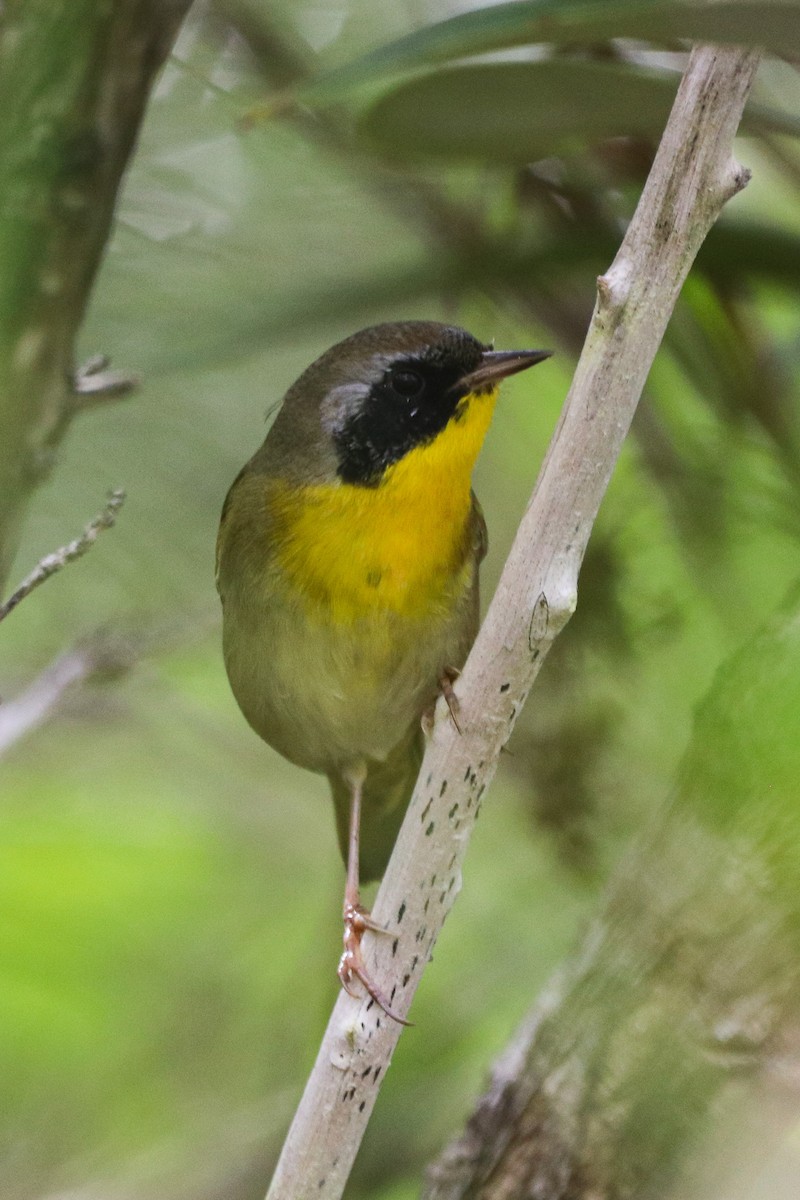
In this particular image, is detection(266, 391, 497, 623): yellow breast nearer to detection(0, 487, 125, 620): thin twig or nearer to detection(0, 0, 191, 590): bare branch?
detection(0, 0, 191, 590): bare branch

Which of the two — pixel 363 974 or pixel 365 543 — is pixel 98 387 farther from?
pixel 363 974

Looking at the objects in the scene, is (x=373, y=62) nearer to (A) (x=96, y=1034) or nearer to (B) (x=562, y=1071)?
(B) (x=562, y=1071)

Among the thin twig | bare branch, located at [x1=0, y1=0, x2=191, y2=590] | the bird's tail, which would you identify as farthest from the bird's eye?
the thin twig

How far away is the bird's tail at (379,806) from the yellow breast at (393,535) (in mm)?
512

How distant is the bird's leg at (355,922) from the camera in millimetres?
1856

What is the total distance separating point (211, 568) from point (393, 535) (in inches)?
61.5

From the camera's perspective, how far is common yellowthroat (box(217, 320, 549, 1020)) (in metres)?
2.36

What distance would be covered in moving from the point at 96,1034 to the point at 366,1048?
1619 mm

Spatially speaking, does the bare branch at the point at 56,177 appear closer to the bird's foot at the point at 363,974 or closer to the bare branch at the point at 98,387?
the bare branch at the point at 98,387

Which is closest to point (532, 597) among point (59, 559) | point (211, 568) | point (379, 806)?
point (59, 559)

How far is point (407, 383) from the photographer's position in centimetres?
244

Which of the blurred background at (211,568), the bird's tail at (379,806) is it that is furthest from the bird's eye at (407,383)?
the bird's tail at (379,806)

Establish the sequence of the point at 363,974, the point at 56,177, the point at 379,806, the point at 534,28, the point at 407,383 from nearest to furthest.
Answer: the point at 363,974 → the point at 534,28 → the point at 56,177 → the point at 407,383 → the point at 379,806

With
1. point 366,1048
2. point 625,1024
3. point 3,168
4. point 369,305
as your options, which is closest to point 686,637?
point 369,305
